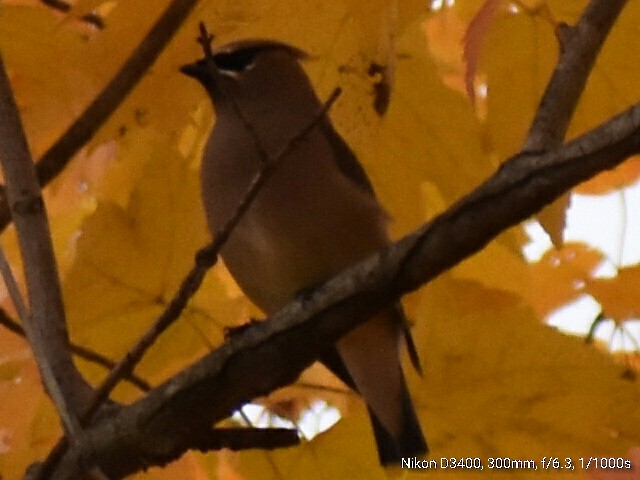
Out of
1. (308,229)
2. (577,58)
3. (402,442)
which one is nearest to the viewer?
(577,58)

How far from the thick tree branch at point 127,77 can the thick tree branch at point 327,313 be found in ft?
0.84

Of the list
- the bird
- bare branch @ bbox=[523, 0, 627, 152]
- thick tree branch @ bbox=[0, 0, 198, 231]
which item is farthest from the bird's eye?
bare branch @ bbox=[523, 0, 627, 152]

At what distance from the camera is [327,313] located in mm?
941

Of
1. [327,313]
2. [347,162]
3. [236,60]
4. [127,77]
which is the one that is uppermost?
[236,60]

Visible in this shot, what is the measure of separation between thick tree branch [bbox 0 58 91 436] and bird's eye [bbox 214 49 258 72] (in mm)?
533

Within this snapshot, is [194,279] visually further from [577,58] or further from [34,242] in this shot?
[577,58]

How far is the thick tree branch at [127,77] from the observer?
104cm

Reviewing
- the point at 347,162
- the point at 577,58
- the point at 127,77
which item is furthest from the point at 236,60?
the point at 577,58

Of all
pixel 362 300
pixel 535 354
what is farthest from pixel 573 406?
pixel 362 300

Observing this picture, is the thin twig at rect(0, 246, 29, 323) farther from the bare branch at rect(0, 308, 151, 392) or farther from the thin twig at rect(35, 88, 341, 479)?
the bare branch at rect(0, 308, 151, 392)

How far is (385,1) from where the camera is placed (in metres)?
0.98

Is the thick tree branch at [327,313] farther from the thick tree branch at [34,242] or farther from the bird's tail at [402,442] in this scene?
the bird's tail at [402,442]

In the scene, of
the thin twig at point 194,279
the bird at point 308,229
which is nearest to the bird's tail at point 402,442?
the bird at point 308,229

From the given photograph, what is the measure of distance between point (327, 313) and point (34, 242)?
298mm
